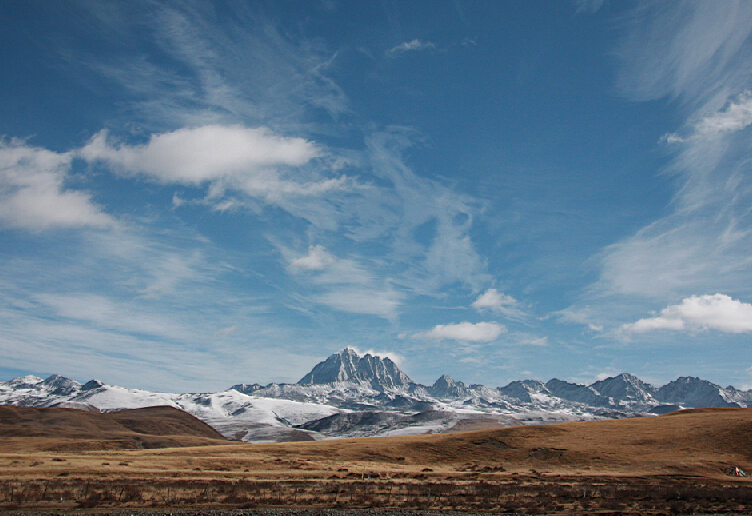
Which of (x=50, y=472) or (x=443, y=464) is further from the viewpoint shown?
(x=443, y=464)

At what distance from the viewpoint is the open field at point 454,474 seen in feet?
148

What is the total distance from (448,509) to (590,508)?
513 inches

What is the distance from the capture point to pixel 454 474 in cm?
7206

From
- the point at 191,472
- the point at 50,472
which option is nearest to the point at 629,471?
the point at 191,472

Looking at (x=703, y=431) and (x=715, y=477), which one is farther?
(x=703, y=431)

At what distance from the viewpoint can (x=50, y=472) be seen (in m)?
60.2

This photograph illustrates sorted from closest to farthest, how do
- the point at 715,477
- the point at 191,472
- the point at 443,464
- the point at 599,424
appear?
the point at 191,472
the point at 715,477
the point at 443,464
the point at 599,424

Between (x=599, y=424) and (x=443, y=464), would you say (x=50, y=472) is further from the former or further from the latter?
(x=599, y=424)

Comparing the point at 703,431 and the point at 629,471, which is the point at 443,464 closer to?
the point at 629,471

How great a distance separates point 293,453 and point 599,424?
7537cm

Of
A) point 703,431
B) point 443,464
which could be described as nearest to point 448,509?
point 443,464

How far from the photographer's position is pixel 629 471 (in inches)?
3024

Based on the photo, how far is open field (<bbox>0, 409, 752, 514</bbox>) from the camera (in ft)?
148

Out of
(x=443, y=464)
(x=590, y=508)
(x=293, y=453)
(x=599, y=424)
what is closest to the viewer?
(x=590, y=508)
